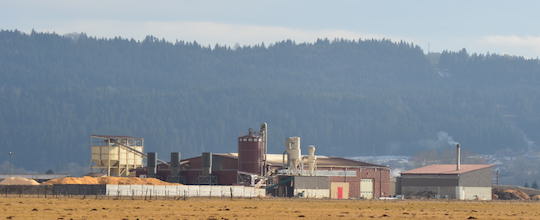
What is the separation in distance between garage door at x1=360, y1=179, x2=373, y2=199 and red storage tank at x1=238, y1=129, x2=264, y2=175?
19.9 m

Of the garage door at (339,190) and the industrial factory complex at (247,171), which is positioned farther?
the garage door at (339,190)

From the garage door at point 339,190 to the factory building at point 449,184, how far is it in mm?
13832

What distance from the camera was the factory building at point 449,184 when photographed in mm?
187125

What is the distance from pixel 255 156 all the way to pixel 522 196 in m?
50.9

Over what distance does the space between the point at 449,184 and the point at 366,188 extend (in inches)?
510

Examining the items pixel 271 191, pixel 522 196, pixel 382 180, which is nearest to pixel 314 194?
pixel 271 191

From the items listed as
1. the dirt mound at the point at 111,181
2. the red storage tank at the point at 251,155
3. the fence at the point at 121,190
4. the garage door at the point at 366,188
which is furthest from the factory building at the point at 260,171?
the fence at the point at 121,190

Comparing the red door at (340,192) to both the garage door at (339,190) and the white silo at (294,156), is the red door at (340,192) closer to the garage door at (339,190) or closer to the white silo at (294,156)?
the garage door at (339,190)

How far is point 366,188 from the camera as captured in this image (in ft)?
604

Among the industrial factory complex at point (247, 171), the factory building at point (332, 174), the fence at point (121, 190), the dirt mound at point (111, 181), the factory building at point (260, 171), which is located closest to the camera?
the fence at point (121, 190)

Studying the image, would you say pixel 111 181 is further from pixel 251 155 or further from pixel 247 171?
pixel 251 155

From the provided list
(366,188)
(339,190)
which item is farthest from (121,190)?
(366,188)

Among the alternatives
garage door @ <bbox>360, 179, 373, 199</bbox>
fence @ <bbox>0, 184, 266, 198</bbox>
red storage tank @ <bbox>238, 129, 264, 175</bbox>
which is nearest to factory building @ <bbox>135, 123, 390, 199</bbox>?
red storage tank @ <bbox>238, 129, 264, 175</bbox>

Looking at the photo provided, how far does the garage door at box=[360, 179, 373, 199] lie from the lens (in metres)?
182
